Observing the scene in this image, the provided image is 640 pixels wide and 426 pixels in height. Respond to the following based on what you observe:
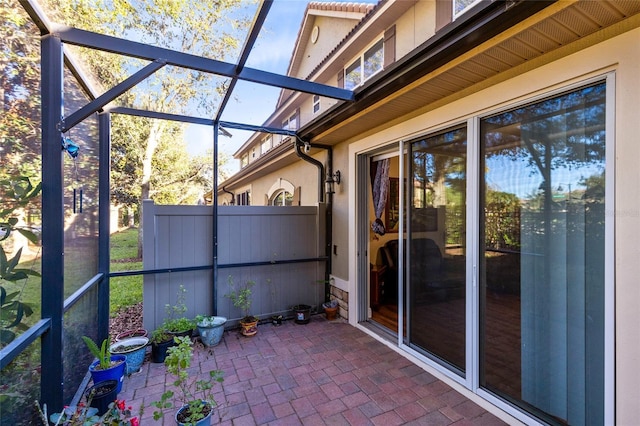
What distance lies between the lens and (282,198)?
8.12m

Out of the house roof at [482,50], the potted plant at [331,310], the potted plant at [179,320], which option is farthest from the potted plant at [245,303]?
the house roof at [482,50]

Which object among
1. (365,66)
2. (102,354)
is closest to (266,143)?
(365,66)

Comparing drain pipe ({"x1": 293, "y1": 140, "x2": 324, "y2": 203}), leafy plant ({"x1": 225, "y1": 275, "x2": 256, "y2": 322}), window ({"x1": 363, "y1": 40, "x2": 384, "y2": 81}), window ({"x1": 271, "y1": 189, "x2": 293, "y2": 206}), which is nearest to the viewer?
leafy plant ({"x1": 225, "y1": 275, "x2": 256, "y2": 322})

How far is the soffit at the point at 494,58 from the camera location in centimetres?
163

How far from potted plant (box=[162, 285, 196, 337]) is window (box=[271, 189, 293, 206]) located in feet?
12.5

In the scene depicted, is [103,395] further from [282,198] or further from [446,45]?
[282,198]

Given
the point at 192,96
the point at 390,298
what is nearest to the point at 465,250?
the point at 390,298

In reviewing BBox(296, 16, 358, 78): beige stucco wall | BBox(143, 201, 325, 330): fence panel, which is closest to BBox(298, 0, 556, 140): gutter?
BBox(143, 201, 325, 330): fence panel

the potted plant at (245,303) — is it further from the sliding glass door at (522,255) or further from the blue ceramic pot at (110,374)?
the sliding glass door at (522,255)

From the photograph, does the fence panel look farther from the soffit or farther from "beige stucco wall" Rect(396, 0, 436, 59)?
"beige stucco wall" Rect(396, 0, 436, 59)

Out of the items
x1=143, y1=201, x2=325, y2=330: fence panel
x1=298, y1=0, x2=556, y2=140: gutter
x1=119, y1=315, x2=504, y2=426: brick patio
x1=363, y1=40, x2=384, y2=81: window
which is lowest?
x1=119, y1=315, x2=504, y2=426: brick patio

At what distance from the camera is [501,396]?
233 centimetres

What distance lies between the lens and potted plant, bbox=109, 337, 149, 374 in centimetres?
291

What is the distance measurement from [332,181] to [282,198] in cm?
371
